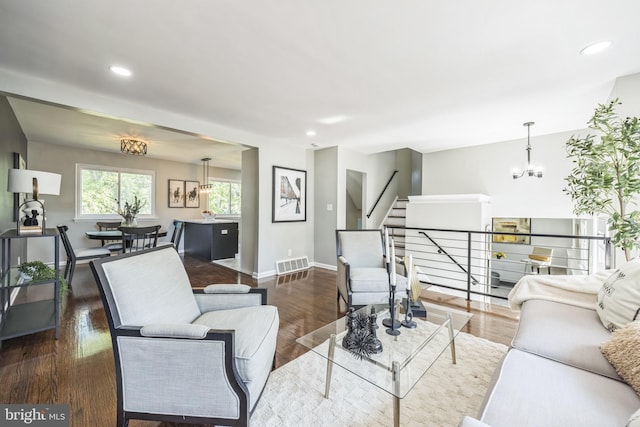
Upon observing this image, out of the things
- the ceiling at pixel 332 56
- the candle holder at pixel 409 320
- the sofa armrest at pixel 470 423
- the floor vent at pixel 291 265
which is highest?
the ceiling at pixel 332 56

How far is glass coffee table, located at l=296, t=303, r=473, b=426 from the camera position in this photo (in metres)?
1.27

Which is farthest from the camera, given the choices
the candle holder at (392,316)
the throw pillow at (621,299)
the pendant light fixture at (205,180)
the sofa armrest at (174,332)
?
the pendant light fixture at (205,180)

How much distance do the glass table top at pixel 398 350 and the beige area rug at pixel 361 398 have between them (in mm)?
243

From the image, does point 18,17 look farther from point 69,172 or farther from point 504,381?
point 69,172

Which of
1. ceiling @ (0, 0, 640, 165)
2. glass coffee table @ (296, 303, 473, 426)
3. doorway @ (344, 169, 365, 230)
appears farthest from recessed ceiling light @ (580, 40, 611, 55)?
doorway @ (344, 169, 365, 230)

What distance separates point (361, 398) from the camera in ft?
5.24

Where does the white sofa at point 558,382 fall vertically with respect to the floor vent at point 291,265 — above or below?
above

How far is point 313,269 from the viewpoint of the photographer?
5.00 m

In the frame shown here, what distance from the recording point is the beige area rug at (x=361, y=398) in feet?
4.71

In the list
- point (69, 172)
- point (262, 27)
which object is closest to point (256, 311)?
point (262, 27)

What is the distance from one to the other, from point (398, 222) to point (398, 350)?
496 centimetres

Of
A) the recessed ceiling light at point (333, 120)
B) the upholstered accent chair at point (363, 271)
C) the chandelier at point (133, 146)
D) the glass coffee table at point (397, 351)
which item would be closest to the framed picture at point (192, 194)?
the chandelier at point (133, 146)

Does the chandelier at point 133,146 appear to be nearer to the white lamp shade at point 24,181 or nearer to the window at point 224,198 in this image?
the white lamp shade at point 24,181

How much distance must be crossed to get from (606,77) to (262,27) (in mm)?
2957
